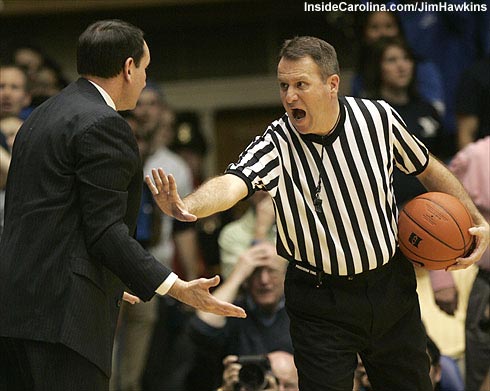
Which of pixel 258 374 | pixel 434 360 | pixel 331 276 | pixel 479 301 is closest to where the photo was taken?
pixel 331 276

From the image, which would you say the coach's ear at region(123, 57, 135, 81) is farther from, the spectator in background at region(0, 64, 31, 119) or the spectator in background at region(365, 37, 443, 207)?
the spectator in background at region(365, 37, 443, 207)

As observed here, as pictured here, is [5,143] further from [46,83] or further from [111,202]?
[111,202]

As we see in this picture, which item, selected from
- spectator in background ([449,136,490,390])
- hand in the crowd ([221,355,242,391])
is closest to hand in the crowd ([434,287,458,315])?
spectator in background ([449,136,490,390])

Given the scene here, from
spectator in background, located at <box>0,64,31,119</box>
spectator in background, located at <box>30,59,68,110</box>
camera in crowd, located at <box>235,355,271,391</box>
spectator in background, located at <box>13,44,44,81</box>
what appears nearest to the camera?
camera in crowd, located at <box>235,355,271,391</box>

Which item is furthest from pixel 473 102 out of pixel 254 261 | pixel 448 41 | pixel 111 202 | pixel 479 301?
pixel 111 202

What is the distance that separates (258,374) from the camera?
15.8 feet

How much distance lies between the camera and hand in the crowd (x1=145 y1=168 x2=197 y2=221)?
3486mm

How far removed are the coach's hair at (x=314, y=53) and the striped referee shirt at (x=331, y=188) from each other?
189 mm

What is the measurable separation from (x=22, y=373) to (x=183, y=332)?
2606 mm

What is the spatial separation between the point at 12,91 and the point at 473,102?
280 cm

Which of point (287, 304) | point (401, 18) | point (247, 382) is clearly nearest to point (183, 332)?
point (247, 382)

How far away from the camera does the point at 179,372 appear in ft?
18.8

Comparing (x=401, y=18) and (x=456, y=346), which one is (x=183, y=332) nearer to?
(x=456, y=346)

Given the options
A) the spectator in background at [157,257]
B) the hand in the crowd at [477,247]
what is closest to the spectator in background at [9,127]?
the spectator in background at [157,257]
